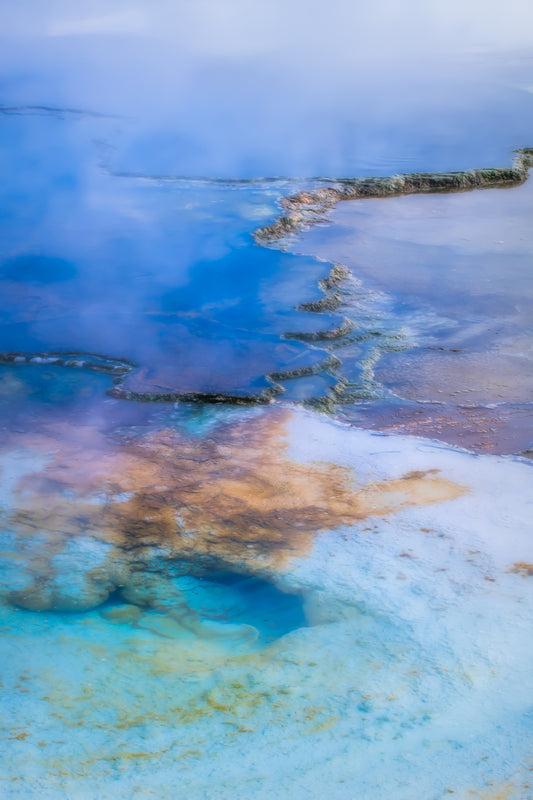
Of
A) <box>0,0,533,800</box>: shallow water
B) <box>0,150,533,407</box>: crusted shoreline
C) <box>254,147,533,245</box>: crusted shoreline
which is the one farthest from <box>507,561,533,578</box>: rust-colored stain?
<box>254,147,533,245</box>: crusted shoreline

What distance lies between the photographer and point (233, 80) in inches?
357

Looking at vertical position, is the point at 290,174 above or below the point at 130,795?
above

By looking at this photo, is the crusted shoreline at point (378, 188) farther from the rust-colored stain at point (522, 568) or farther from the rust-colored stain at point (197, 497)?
the rust-colored stain at point (522, 568)

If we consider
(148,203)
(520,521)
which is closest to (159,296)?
(148,203)

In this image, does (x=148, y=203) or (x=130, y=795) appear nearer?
(x=130, y=795)

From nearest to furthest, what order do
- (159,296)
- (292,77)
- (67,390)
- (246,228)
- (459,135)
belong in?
(67,390)
(159,296)
(246,228)
(459,135)
(292,77)

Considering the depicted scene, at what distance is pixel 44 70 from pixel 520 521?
8.59 m

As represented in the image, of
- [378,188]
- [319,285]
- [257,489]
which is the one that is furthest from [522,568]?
[378,188]

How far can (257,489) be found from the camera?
2291mm

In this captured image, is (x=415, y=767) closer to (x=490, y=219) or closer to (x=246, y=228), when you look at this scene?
(x=246, y=228)

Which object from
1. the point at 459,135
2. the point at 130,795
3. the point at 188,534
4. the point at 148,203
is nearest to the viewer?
the point at 130,795

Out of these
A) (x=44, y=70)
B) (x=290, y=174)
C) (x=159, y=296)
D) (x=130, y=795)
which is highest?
(x=44, y=70)

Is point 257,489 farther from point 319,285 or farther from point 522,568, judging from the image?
point 319,285

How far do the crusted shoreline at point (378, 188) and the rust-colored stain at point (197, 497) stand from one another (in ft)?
7.26
